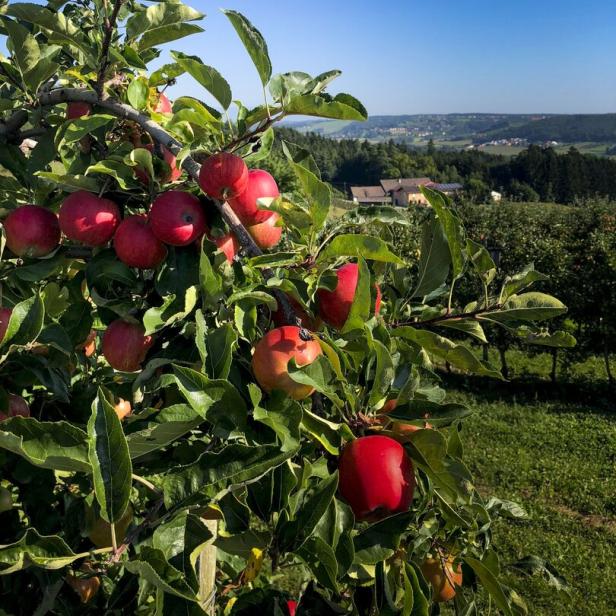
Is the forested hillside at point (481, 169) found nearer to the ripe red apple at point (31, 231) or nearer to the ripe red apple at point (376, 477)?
the ripe red apple at point (31, 231)

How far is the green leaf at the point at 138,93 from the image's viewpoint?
86 centimetres

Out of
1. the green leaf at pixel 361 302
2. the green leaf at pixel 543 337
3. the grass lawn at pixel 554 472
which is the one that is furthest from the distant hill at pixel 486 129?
the green leaf at pixel 361 302

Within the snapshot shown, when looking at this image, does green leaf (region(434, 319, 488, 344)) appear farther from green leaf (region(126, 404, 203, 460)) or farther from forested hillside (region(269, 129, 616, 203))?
forested hillside (region(269, 129, 616, 203))

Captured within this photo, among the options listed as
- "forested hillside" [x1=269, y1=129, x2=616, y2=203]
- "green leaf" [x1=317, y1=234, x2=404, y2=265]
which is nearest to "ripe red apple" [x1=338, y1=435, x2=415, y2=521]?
"green leaf" [x1=317, y1=234, x2=404, y2=265]

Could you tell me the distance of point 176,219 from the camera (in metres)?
0.73

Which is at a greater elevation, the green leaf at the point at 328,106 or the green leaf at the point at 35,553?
the green leaf at the point at 328,106

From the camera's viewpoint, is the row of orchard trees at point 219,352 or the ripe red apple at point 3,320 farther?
the ripe red apple at point 3,320

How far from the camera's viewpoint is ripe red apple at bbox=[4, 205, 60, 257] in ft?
2.71

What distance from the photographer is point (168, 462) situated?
725 millimetres

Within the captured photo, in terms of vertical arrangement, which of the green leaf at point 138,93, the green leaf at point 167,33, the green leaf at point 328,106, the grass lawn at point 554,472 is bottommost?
the grass lawn at point 554,472

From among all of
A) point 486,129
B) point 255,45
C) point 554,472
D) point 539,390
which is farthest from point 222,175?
point 486,129

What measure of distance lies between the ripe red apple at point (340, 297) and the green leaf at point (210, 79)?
301 mm

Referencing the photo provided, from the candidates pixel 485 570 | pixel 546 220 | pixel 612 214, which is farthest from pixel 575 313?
pixel 485 570

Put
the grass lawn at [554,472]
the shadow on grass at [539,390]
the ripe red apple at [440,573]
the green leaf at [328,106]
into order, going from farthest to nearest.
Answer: the shadow on grass at [539,390] → the grass lawn at [554,472] → the ripe red apple at [440,573] → the green leaf at [328,106]
